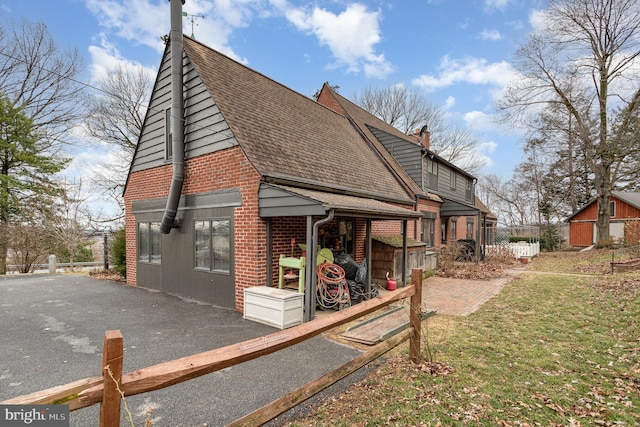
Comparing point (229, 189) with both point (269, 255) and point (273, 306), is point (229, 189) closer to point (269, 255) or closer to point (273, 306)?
point (269, 255)

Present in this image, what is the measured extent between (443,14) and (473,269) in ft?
33.7

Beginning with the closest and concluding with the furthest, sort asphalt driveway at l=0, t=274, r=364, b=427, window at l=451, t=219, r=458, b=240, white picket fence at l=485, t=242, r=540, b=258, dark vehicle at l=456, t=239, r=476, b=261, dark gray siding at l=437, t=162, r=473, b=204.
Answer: asphalt driveway at l=0, t=274, r=364, b=427, dark vehicle at l=456, t=239, r=476, b=261, dark gray siding at l=437, t=162, r=473, b=204, white picket fence at l=485, t=242, r=540, b=258, window at l=451, t=219, r=458, b=240

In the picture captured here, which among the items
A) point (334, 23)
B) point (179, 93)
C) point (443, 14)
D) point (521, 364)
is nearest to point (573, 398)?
point (521, 364)

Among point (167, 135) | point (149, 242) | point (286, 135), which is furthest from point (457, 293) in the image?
point (167, 135)

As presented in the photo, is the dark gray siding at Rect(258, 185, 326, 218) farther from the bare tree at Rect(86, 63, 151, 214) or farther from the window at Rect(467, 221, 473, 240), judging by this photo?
the window at Rect(467, 221, 473, 240)

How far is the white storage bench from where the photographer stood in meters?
5.97

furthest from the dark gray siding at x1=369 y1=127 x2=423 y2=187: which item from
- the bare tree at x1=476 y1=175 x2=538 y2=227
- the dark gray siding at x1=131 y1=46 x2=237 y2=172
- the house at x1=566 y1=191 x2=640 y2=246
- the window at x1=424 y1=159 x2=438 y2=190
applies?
the bare tree at x1=476 y1=175 x2=538 y2=227

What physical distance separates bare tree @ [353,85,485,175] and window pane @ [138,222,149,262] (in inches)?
986

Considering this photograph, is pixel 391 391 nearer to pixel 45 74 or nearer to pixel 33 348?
pixel 33 348

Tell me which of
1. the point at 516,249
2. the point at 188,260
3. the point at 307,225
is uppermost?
the point at 307,225

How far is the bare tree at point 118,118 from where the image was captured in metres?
20.7

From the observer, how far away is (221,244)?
7.59 meters

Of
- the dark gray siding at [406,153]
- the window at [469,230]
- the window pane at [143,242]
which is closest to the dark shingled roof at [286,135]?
the dark gray siding at [406,153]

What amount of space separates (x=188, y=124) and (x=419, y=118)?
86.5ft
